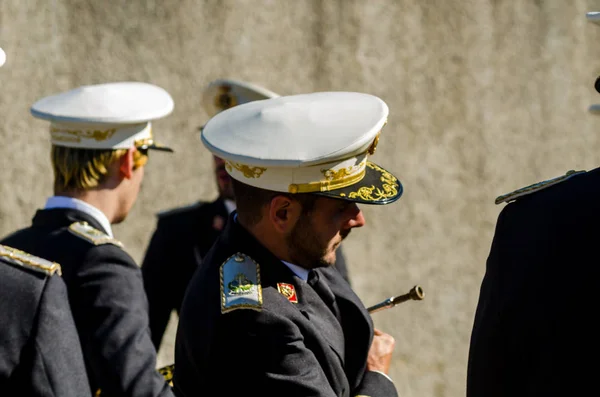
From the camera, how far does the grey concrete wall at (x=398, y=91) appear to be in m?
4.45

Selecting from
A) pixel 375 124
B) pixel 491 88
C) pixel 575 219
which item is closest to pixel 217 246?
pixel 375 124

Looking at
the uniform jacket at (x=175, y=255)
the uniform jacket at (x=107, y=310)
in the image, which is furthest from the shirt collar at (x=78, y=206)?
the uniform jacket at (x=175, y=255)

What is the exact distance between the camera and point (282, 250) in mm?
2312

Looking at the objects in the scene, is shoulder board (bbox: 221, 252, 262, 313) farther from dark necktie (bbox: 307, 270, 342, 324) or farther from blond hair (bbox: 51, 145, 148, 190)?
blond hair (bbox: 51, 145, 148, 190)

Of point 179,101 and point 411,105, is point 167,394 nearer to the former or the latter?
point 179,101

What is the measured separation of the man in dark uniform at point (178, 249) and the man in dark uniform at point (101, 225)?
2.09ft

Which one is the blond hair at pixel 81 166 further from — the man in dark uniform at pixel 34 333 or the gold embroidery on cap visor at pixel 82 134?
the man in dark uniform at pixel 34 333

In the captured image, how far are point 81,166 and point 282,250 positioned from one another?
1.09 m

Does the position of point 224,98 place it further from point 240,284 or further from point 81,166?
point 240,284

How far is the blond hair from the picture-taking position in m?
3.11

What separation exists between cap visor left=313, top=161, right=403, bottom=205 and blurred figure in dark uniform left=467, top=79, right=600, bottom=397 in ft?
1.17

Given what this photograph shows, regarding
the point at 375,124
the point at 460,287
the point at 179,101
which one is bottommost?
the point at 460,287

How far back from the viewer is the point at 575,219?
183 centimetres

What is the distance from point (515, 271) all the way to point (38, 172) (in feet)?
10.0
